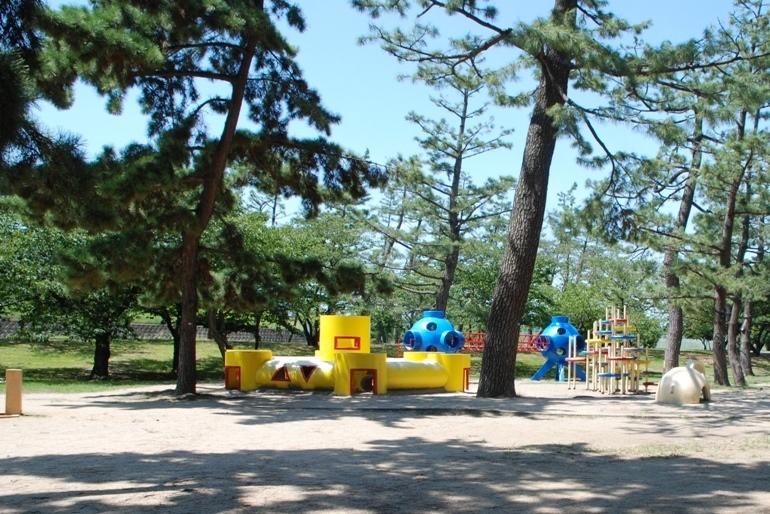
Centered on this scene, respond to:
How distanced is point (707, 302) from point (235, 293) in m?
15.7

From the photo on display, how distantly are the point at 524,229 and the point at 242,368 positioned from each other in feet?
24.1

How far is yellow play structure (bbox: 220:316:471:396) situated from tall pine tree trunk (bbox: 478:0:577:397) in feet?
7.31

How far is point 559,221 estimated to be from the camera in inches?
722

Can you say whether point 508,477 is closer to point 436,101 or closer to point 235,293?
point 235,293

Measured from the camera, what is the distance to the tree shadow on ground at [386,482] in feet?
19.9

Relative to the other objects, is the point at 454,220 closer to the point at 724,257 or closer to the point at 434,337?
the point at 434,337

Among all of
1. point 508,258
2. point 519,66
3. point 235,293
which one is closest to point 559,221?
point 508,258

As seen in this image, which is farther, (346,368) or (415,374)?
(415,374)

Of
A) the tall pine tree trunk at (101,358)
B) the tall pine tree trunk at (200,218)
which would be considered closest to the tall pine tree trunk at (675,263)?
the tall pine tree trunk at (200,218)

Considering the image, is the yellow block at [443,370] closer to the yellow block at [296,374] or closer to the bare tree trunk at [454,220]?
the yellow block at [296,374]

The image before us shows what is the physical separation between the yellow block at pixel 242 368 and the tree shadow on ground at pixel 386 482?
33.6 feet

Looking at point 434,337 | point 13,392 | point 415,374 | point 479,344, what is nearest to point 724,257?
point 434,337

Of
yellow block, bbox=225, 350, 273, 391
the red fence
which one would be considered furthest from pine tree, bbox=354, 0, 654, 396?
the red fence

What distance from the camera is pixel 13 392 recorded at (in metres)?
12.7
